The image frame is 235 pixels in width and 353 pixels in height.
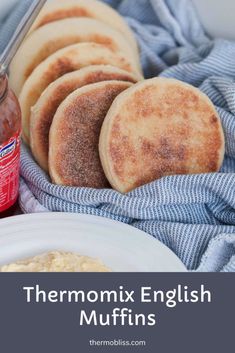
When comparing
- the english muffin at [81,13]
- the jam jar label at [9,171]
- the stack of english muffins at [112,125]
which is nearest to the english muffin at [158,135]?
the stack of english muffins at [112,125]

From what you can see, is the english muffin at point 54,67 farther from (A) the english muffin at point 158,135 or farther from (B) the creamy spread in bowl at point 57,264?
(B) the creamy spread in bowl at point 57,264

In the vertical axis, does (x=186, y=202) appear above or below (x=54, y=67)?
below

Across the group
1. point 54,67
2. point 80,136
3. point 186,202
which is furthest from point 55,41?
point 186,202

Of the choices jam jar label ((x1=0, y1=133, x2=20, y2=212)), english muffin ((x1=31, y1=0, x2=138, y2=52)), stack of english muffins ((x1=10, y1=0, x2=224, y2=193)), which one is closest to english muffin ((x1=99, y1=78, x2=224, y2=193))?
stack of english muffins ((x1=10, y1=0, x2=224, y2=193))

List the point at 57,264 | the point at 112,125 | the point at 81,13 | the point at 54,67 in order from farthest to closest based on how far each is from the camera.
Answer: the point at 81,13 < the point at 54,67 < the point at 112,125 < the point at 57,264

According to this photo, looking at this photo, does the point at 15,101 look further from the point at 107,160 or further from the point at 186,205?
the point at 186,205

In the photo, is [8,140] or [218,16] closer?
[8,140]

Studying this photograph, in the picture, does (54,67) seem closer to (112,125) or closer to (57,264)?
(112,125)
